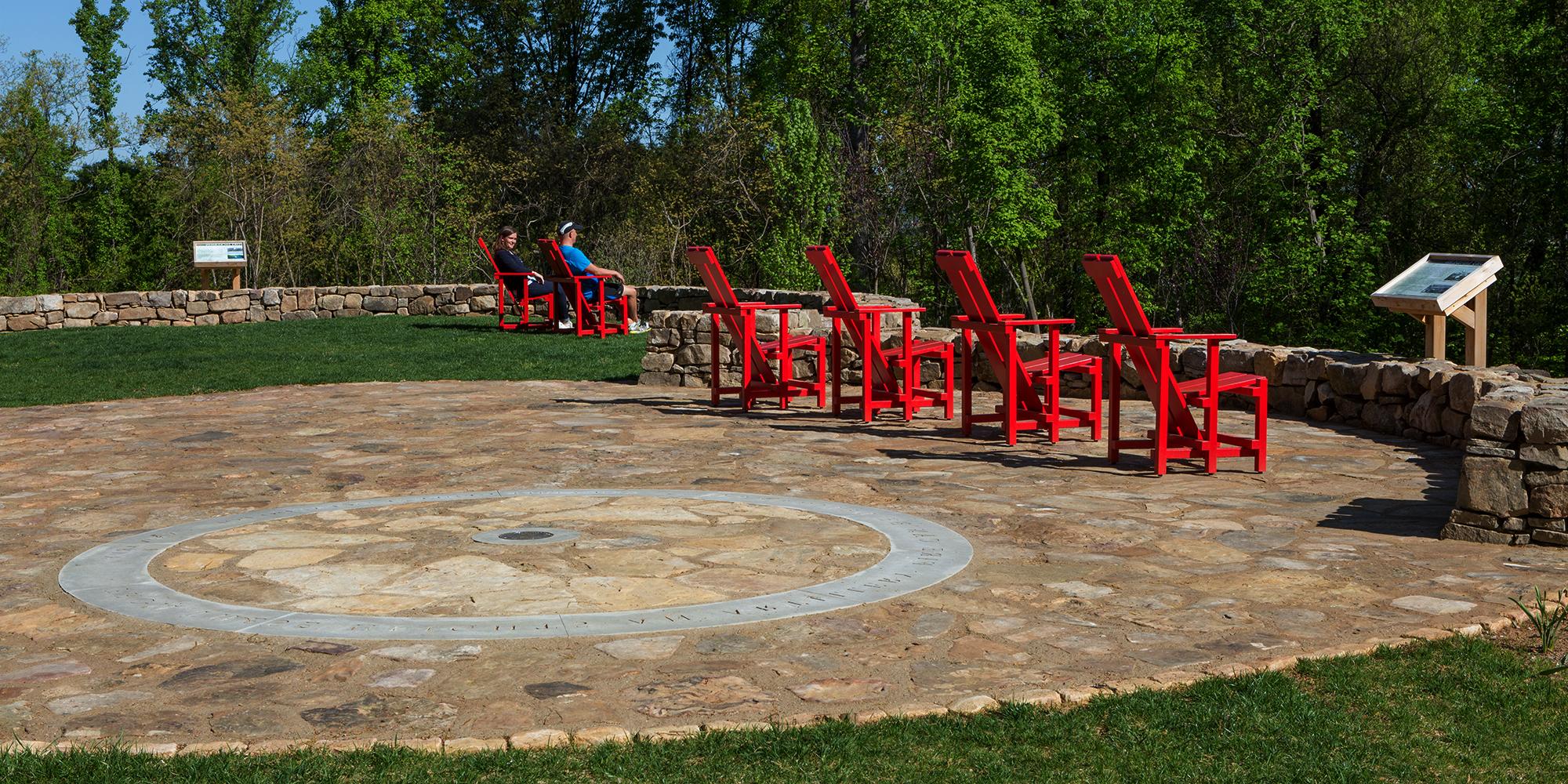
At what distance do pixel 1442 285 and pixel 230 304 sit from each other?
17.3 meters

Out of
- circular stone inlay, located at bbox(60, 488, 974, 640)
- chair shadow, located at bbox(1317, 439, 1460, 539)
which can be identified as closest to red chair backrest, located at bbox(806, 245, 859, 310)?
circular stone inlay, located at bbox(60, 488, 974, 640)

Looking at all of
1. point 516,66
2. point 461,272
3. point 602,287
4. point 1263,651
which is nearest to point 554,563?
point 1263,651

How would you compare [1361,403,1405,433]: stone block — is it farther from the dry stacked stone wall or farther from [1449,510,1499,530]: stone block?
the dry stacked stone wall

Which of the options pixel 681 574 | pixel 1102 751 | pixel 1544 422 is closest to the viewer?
pixel 1102 751

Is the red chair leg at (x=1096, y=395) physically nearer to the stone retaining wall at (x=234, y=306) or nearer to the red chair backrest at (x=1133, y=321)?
the red chair backrest at (x=1133, y=321)

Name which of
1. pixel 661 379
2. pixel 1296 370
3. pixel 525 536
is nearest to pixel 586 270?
pixel 661 379

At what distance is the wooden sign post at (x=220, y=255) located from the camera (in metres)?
21.3

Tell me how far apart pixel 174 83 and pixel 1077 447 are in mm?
43673

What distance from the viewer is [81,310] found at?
19.9 m

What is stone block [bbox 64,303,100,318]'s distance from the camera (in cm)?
1986

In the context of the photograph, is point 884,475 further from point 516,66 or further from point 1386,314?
point 516,66

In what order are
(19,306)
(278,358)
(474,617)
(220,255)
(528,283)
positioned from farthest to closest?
(220,255)
(19,306)
(528,283)
(278,358)
(474,617)

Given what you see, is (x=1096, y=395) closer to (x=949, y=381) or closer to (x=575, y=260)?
(x=949, y=381)

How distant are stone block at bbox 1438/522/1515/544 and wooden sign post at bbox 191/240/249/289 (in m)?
19.7
